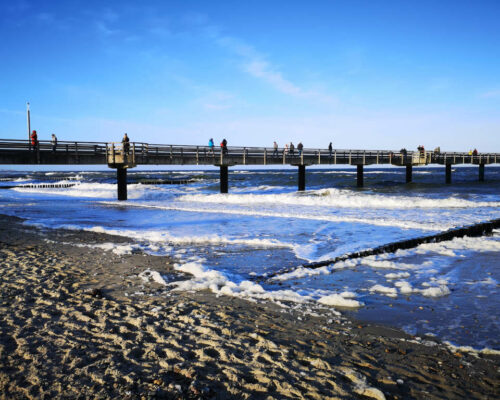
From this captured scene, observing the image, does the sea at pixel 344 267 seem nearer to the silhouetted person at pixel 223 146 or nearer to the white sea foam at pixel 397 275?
the white sea foam at pixel 397 275

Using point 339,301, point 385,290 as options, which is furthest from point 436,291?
point 339,301

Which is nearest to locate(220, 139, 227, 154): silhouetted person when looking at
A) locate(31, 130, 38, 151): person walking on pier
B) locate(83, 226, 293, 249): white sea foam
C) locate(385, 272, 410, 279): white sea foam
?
locate(31, 130, 38, 151): person walking on pier

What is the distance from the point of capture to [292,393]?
3557 mm

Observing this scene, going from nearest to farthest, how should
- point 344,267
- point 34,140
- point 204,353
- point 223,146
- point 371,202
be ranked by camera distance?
point 204,353, point 344,267, point 34,140, point 371,202, point 223,146

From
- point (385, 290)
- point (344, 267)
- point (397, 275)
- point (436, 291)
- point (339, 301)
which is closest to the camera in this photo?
point (339, 301)

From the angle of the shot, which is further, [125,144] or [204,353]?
[125,144]

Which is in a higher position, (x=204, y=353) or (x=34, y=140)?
(x=34, y=140)

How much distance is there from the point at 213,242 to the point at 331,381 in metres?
7.91

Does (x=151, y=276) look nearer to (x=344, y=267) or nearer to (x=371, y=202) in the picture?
(x=344, y=267)

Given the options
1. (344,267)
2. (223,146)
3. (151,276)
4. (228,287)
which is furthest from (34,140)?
(344,267)

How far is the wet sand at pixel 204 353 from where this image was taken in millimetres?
3613

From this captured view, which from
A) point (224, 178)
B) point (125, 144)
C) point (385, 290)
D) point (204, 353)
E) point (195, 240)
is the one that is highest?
point (125, 144)

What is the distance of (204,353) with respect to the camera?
4.32 metres

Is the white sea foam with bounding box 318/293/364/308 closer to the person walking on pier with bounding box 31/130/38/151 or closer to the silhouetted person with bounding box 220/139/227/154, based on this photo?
the person walking on pier with bounding box 31/130/38/151
